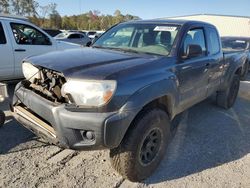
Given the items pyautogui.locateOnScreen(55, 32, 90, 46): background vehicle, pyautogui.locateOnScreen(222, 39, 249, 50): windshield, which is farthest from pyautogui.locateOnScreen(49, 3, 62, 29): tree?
pyautogui.locateOnScreen(222, 39, 249, 50): windshield

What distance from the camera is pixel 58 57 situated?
3344mm

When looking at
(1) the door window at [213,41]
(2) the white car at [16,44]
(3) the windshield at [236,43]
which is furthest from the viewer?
(3) the windshield at [236,43]

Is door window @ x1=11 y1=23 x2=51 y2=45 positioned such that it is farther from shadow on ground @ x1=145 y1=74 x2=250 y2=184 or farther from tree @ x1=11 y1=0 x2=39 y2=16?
tree @ x1=11 y1=0 x2=39 y2=16

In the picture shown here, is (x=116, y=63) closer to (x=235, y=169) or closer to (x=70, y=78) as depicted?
(x=70, y=78)

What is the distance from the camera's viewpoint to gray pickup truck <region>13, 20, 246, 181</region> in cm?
270

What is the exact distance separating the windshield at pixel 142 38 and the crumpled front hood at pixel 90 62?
1.07ft

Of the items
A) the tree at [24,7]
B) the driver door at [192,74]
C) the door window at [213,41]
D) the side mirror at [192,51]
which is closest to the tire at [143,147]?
the driver door at [192,74]

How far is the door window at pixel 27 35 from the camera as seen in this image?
6.74m

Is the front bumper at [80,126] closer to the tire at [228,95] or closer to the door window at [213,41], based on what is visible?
the door window at [213,41]

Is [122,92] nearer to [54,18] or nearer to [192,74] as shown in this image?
[192,74]

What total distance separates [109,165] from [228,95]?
3559mm

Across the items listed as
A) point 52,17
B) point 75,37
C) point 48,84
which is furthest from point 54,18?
point 48,84

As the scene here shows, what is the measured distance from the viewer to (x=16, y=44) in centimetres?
662

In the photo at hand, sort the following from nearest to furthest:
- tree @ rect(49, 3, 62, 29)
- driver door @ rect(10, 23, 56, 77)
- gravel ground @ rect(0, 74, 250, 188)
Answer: gravel ground @ rect(0, 74, 250, 188)
driver door @ rect(10, 23, 56, 77)
tree @ rect(49, 3, 62, 29)
